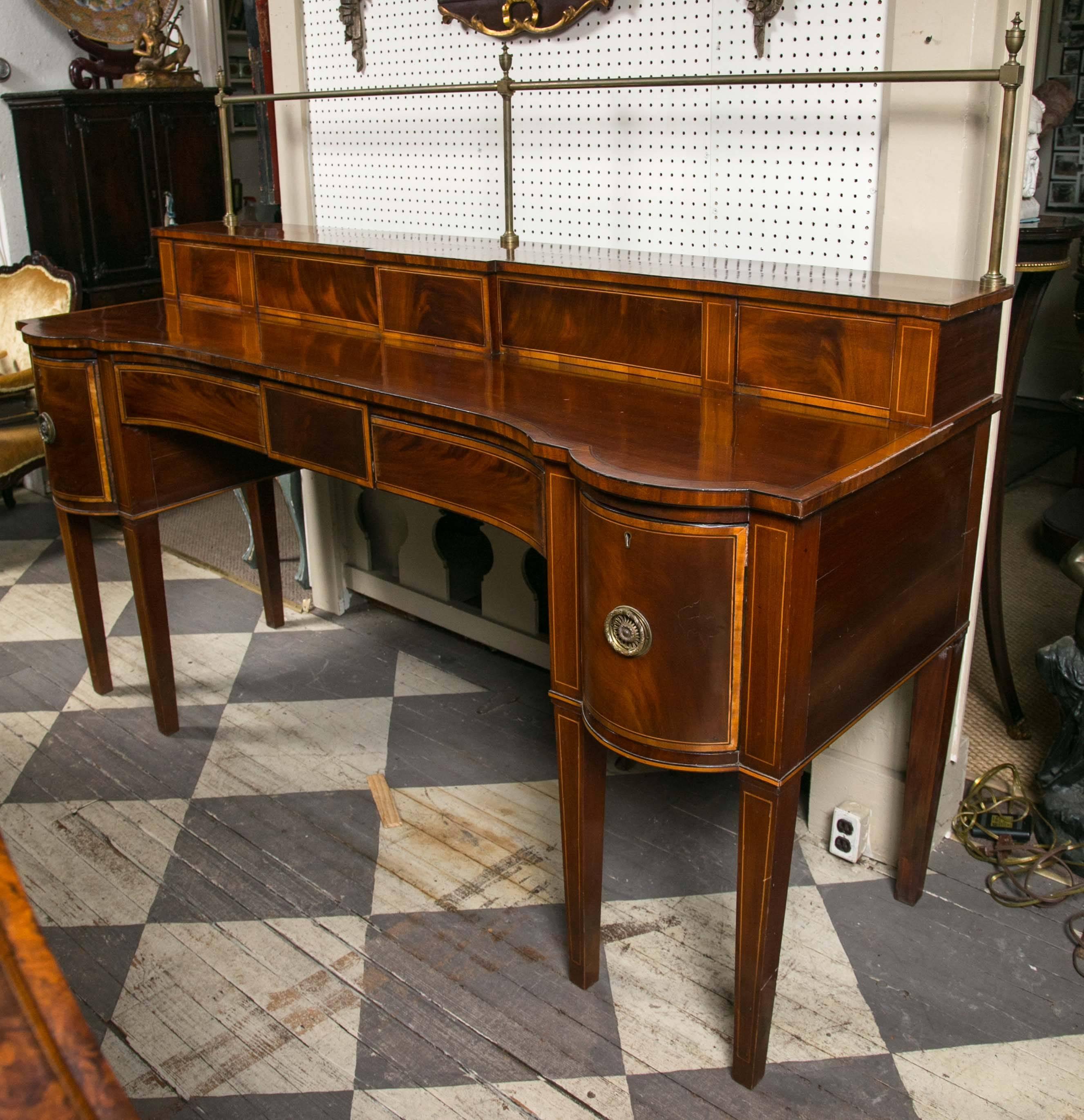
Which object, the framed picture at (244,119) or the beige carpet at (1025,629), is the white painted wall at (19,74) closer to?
the framed picture at (244,119)

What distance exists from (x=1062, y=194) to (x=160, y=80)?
4.31 m

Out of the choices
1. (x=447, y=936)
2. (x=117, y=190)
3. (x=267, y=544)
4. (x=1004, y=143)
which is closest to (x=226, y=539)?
(x=267, y=544)

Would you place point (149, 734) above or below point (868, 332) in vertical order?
below

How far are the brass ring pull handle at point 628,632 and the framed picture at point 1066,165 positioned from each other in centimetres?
526

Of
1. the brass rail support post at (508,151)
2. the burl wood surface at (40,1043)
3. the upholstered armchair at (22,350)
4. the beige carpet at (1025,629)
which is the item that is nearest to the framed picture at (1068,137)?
the beige carpet at (1025,629)

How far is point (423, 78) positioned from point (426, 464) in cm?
131

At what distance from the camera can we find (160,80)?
5.50 metres

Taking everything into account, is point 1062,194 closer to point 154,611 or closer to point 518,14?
point 518,14

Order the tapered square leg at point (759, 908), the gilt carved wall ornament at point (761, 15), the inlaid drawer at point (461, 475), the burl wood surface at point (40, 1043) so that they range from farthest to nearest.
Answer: the gilt carved wall ornament at point (761, 15)
the inlaid drawer at point (461, 475)
the tapered square leg at point (759, 908)
the burl wood surface at point (40, 1043)

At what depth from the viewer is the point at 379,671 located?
3.45 m

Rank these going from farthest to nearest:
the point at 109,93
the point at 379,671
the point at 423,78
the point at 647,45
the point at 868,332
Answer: the point at 109,93 → the point at 379,671 → the point at 423,78 → the point at 647,45 → the point at 868,332

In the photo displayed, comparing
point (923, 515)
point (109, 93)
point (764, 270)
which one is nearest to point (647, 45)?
point (764, 270)

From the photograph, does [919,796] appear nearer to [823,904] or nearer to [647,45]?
[823,904]

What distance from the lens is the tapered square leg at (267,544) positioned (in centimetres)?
361
